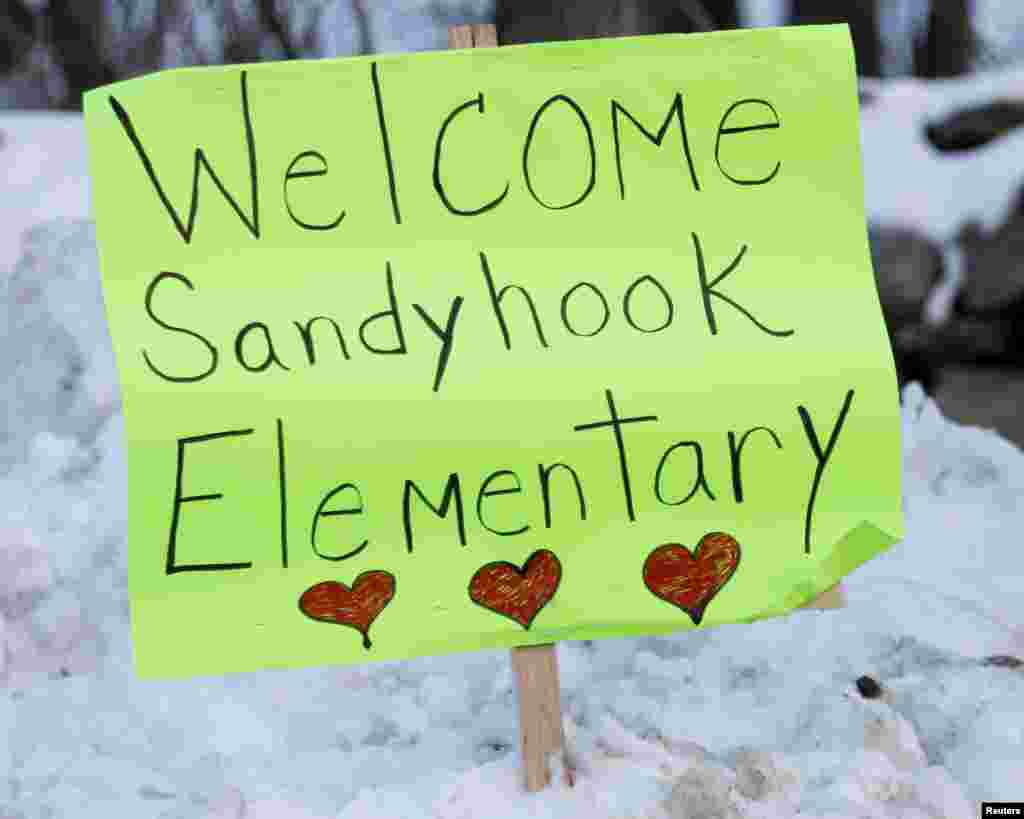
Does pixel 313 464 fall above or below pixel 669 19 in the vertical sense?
below

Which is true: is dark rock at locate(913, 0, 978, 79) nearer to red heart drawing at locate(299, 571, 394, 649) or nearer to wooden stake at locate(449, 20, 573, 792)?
wooden stake at locate(449, 20, 573, 792)

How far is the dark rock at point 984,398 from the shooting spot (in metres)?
4.43

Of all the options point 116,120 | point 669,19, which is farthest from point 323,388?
point 669,19

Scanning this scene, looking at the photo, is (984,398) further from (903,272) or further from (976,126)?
(976,126)

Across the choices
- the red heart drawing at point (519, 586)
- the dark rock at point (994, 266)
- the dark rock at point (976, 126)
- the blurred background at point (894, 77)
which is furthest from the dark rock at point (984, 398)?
the red heart drawing at point (519, 586)

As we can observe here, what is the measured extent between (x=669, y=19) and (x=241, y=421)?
501 cm

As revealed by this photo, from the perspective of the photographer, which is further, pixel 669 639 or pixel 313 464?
pixel 669 639

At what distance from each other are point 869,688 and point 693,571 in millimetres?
380

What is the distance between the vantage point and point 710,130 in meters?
1.36

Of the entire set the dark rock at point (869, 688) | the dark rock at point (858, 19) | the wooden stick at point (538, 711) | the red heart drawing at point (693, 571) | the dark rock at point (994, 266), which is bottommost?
the dark rock at point (994, 266)

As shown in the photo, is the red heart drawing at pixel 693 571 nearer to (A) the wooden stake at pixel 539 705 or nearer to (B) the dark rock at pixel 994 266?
(A) the wooden stake at pixel 539 705

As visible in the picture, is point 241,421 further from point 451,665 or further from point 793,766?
point 793,766

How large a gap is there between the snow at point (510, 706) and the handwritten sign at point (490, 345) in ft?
0.68

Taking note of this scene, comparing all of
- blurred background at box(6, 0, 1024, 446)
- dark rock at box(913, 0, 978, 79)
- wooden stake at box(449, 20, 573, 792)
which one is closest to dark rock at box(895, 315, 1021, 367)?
blurred background at box(6, 0, 1024, 446)
